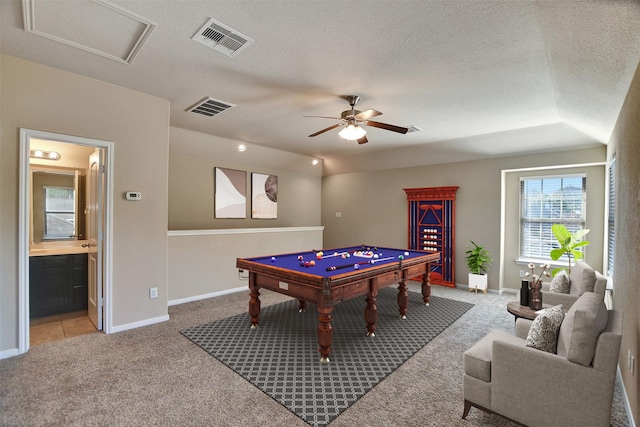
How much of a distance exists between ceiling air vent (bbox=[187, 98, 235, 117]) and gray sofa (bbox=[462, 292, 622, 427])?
147 inches

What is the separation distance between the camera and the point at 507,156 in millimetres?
5395

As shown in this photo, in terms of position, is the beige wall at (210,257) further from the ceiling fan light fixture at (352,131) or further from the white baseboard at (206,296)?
the ceiling fan light fixture at (352,131)

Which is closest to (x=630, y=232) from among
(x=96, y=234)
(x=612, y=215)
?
(x=612, y=215)

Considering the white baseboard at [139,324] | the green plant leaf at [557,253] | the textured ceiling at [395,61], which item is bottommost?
the white baseboard at [139,324]

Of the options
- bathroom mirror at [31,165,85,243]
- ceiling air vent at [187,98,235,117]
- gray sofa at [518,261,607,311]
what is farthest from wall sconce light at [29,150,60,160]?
gray sofa at [518,261,607,311]

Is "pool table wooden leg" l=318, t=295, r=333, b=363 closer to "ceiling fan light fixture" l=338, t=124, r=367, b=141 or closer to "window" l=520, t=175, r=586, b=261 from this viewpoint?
"ceiling fan light fixture" l=338, t=124, r=367, b=141

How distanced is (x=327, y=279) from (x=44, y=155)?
16.1 feet

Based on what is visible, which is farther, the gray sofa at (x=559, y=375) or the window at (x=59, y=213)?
the window at (x=59, y=213)

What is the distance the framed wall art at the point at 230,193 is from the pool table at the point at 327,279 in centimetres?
229

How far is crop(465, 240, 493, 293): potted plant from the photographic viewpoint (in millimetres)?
5445

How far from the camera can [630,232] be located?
7.41 ft

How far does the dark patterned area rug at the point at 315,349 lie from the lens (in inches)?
93.4

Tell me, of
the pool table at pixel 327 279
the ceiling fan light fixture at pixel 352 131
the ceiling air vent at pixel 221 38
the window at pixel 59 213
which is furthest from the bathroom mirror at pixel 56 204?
the ceiling fan light fixture at pixel 352 131

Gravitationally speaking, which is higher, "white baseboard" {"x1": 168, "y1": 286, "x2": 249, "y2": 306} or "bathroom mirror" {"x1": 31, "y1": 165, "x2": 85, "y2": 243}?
"bathroom mirror" {"x1": 31, "y1": 165, "x2": 85, "y2": 243}
